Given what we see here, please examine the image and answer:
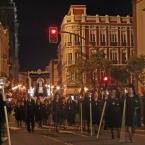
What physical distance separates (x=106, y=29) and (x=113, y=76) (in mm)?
41295

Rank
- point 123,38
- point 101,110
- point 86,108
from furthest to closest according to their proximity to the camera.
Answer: point 123,38 → point 86,108 → point 101,110

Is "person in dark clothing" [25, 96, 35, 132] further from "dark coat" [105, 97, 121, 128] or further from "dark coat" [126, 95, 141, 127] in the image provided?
"dark coat" [126, 95, 141, 127]

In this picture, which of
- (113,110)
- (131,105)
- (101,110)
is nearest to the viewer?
(131,105)

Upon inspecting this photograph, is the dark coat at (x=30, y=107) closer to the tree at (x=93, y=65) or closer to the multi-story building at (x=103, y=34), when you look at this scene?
the tree at (x=93, y=65)

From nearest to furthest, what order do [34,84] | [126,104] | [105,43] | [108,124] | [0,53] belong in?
[126,104]
[108,124]
[34,84]
[105,43]
[0,53]

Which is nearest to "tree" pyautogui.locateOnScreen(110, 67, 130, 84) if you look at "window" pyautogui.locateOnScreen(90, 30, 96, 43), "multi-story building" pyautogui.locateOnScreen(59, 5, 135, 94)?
"multi-story building" pyautogui.locateOnScreen(59, 5, 135, 94)

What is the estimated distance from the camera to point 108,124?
1002 inches

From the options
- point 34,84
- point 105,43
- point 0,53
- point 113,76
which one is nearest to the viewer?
point 34,84

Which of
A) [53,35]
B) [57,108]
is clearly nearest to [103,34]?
[53,35]

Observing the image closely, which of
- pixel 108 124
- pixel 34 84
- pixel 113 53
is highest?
pixel 113 53

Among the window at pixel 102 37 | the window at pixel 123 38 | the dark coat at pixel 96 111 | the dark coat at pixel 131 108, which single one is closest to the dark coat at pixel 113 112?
the dark coat at pixel 131 108

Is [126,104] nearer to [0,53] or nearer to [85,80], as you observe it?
[85,80]

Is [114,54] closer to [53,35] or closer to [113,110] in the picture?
[53,35]

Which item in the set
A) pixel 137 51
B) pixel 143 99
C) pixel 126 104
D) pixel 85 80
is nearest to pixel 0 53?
pixel 85 80
